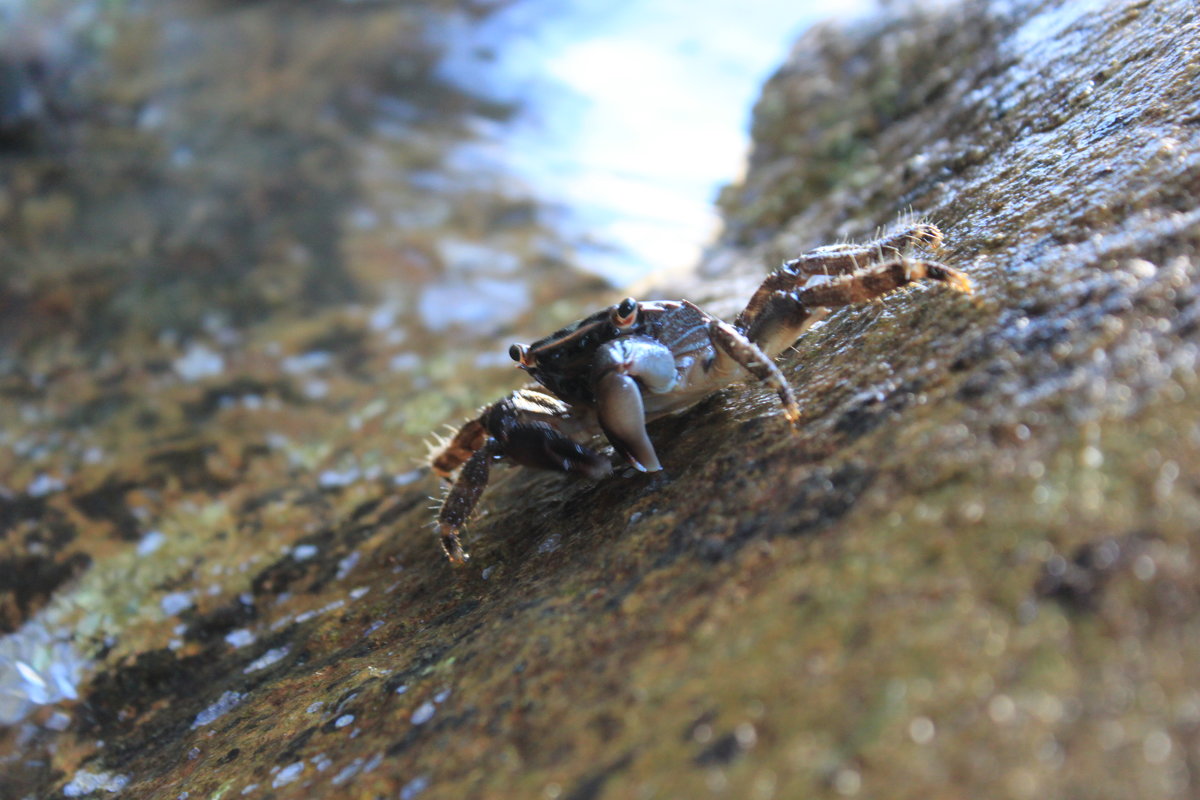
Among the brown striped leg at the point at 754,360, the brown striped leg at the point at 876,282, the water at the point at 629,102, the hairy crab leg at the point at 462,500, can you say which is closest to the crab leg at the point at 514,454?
the hairy crab leg at the point at 462,500

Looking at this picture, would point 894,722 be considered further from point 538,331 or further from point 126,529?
point 538,331

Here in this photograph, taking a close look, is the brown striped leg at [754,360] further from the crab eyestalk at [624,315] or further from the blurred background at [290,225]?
the blurred background at [290,225]

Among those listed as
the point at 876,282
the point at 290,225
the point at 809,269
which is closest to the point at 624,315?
the point at 809,269

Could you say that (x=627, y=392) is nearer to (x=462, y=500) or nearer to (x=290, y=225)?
(x=462, y=500)

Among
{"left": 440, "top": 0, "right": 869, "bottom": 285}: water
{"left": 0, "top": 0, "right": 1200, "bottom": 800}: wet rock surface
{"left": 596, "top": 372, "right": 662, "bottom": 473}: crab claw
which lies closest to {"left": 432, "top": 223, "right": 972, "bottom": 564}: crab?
{"left": 596, "top": 372, "right": 662, "bottom": 473}: crab claw

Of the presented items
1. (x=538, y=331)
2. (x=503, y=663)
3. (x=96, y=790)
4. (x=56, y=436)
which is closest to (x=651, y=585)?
(x=503, y=663)

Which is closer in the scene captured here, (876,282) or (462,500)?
(876,282)

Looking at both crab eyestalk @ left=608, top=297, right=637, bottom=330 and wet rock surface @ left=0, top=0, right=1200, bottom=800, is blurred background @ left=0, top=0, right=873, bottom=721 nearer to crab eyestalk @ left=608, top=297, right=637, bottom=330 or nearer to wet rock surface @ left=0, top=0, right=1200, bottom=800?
wet rock surface @ left=0, top=0, right=1200, bottom=800
